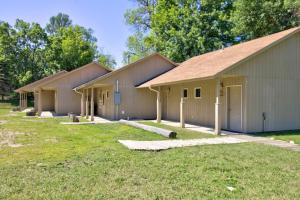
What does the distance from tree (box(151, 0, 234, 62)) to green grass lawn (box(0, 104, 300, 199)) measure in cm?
2350

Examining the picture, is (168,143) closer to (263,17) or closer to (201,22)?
(263,17)

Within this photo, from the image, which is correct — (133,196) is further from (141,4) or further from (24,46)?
(24,46)

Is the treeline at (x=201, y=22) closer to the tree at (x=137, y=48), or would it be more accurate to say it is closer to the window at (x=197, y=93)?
the tree at (x=137, y=48)

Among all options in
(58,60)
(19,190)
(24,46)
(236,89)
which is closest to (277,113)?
(236,89)

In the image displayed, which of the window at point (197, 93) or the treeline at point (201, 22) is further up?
the treeline at point (201, 22)

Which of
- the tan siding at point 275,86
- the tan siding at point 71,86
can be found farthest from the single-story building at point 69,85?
the tan siding at point 275,86

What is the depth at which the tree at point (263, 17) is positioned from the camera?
23.7 meters

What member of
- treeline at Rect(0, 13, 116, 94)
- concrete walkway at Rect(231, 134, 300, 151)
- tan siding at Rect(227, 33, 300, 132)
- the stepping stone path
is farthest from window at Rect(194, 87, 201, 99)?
treeline at Rect(0, 13, 116, 94)

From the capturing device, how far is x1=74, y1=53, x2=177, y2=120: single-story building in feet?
69.2

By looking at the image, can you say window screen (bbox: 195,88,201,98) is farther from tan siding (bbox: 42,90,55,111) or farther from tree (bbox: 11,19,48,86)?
tree (bbox: 11,19,48,86)

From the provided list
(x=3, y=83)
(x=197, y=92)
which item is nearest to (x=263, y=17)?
(x=197, y=92)

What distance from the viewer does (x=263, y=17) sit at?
81.0 feet

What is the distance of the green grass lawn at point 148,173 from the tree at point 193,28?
77.1 feet

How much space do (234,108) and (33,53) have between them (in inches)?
1834
